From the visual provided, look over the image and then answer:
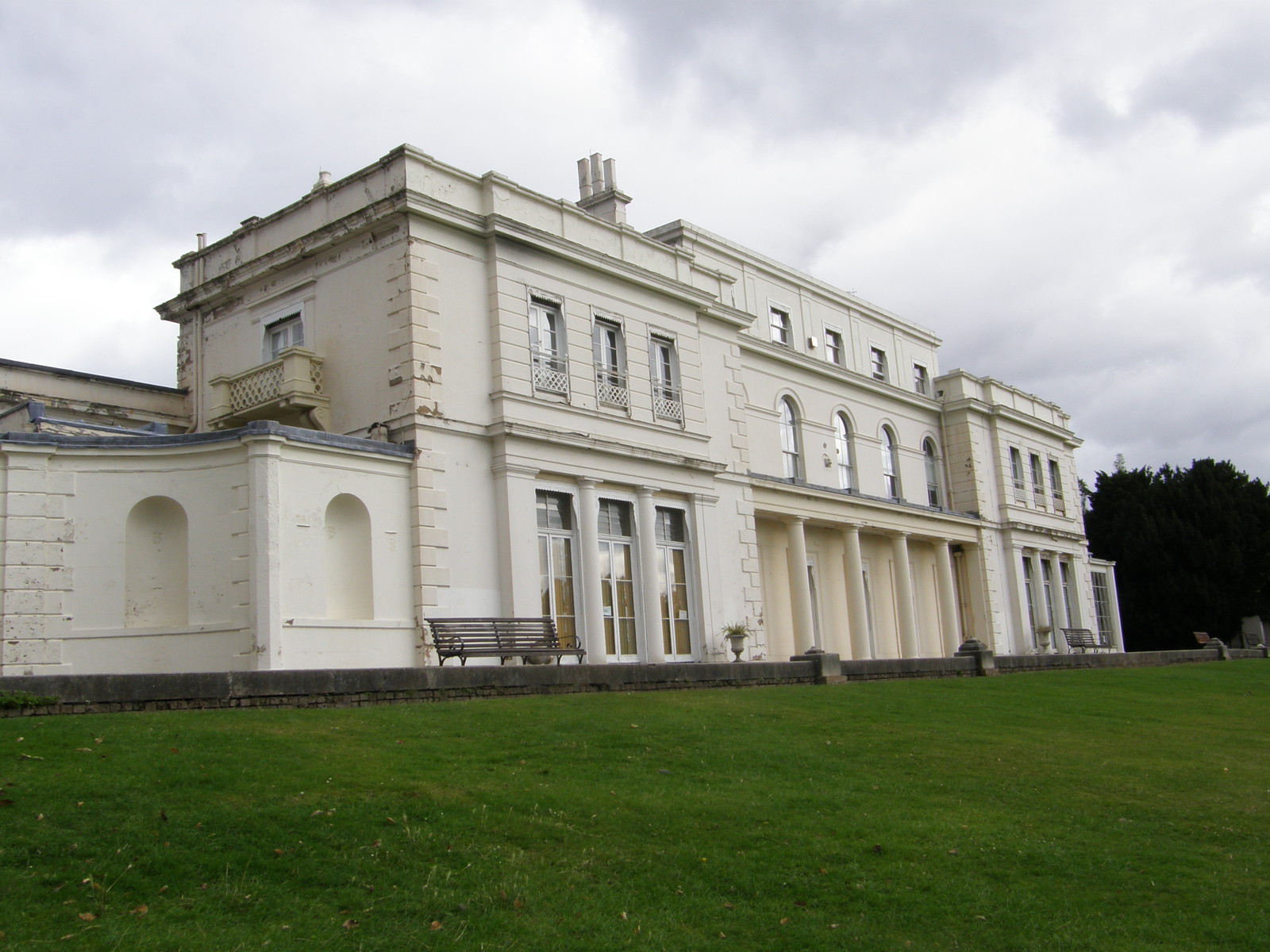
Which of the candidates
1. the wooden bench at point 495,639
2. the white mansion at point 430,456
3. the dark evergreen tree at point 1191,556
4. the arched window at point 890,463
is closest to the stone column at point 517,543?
the white mansion at point 430,456

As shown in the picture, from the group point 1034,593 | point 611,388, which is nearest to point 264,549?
point 611,388

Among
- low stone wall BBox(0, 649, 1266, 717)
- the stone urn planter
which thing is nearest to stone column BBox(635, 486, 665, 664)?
the stone urn planter

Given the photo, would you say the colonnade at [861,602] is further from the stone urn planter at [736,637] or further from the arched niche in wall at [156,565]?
the arched niche in wall at [156,565]

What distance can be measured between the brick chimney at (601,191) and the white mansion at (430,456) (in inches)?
4.6

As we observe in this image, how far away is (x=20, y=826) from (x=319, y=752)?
2.54 metres

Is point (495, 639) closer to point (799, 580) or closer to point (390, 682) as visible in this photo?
point (390, 682)

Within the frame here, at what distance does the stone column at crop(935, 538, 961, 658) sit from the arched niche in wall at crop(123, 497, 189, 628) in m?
22.3

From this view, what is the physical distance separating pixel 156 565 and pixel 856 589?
58.6 feet

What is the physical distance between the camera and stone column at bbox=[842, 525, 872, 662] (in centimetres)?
2916

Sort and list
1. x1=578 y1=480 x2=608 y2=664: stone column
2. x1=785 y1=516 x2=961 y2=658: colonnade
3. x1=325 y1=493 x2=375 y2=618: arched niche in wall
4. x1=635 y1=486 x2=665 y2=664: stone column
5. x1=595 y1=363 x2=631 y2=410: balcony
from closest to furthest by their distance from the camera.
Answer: x1=325 y1=493 x2=375 y2=618: arched niche in wall, x1=578 y1=480 x2=608 y2=664: stone column, x1=635 y1=486 x2=665 y2=664: stone column, x1=595 y1=363 x2=631 y2=410: balcony, x1=785 y1=516 x2=961 y2=658: colonnade

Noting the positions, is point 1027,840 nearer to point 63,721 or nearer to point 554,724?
point 554,724

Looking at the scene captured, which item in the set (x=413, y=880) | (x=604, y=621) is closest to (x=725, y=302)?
(x=604, y=621)

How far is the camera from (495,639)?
16.8 meters

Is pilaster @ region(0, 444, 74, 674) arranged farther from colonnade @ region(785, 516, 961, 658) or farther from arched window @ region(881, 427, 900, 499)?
arched window @ region(881, 427, 900, 499)
